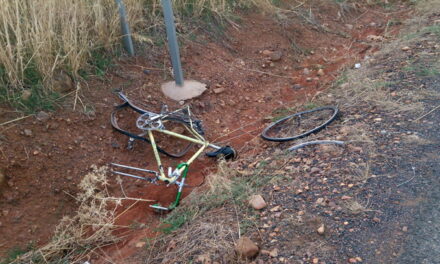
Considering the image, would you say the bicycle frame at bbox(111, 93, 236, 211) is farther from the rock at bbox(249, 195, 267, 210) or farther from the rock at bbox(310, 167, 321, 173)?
the rock at bbox(310, 167, 321, 173)

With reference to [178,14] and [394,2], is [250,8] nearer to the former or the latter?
[178,14]

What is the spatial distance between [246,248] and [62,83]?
2.75m

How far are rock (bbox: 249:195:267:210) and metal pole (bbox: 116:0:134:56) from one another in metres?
2.76

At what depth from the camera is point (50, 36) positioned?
4.34 metres

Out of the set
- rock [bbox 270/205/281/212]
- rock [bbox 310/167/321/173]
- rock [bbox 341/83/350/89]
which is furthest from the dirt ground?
rock [bbox 270/205/281/212]

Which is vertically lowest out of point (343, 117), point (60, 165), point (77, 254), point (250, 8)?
point (77, 254)

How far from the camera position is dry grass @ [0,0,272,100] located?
4133 millimetres

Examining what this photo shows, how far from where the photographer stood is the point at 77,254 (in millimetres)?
3453

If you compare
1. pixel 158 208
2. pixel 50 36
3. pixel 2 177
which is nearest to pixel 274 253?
pixel 158 208

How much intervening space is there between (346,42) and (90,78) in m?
4.13

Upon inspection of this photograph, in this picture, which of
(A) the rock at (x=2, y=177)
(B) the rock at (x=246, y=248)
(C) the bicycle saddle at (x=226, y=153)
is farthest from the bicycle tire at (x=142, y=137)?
(B) the rock at (x=246, y=248)

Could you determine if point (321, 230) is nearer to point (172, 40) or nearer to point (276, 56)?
point (172, 40)

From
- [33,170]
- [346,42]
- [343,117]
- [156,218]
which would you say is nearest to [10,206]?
[33,170]

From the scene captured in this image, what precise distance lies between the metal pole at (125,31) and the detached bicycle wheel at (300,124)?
1966 mm
